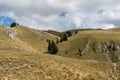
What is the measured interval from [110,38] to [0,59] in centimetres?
11720

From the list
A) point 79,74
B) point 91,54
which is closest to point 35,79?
point 79,74

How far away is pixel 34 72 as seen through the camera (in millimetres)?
40219

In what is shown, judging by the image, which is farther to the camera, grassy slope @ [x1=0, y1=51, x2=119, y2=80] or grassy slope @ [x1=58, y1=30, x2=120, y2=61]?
grassy slope @ [x1=58, y1=30, x2=120, y2=61]

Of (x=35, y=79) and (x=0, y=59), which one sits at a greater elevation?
(x=0, y=59)

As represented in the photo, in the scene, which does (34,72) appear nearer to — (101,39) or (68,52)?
(68,52)

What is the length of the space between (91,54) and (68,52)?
49.3 feet

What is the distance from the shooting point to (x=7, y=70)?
Result: 39.7 m

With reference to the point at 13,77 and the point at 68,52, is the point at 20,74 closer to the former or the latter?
the point at 13,77

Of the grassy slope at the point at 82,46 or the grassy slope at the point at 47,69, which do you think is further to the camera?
the grassy slope at the point at 82,46

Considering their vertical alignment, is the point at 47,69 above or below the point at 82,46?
below

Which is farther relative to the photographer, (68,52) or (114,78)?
(68,52)

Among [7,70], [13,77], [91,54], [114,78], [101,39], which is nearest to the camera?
[13,77]

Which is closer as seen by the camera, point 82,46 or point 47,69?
point 47,69

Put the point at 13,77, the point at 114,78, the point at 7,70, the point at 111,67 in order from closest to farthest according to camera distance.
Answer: the point at 13,77
the point at 7,70
the point at 114,78
the point at 111,67
